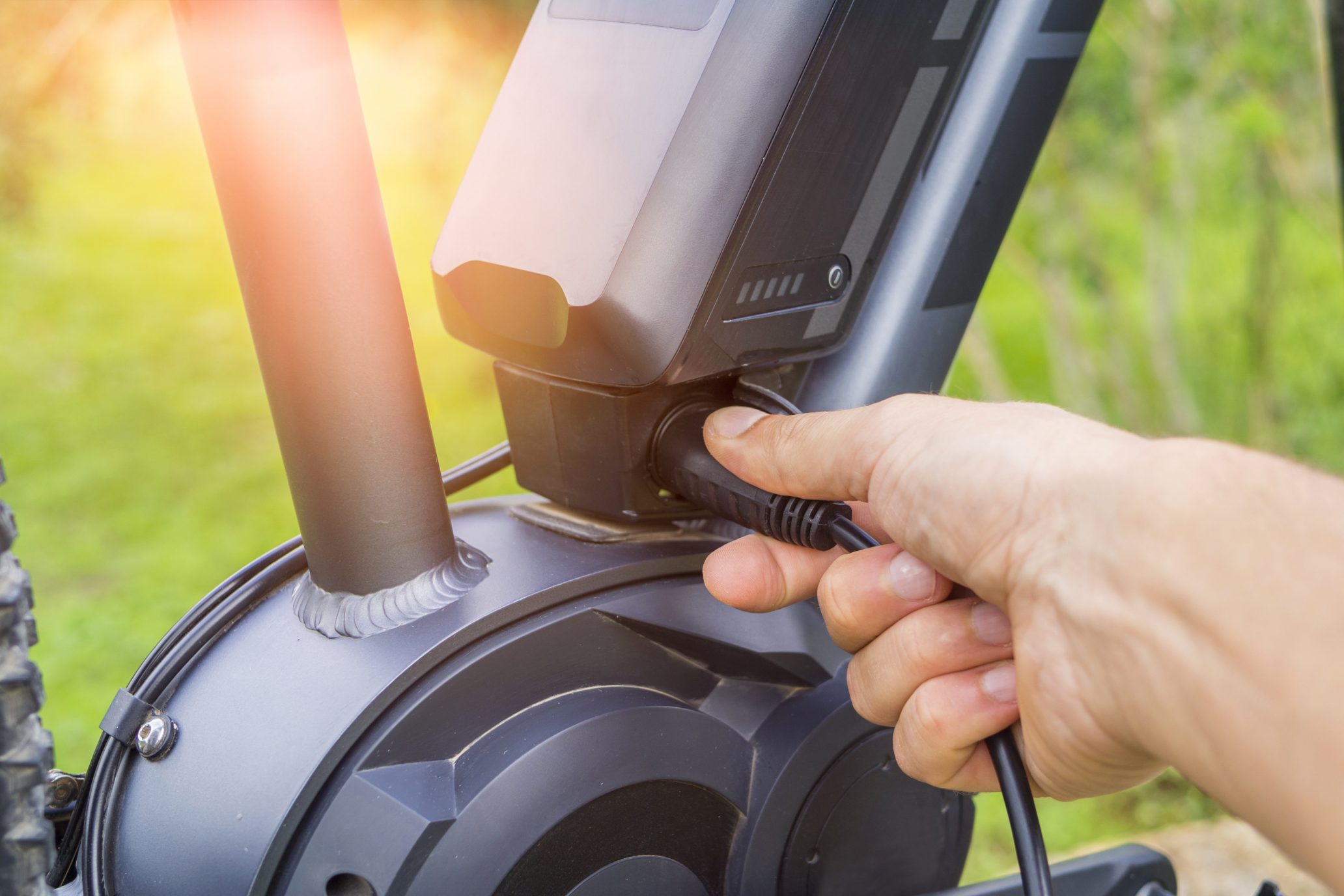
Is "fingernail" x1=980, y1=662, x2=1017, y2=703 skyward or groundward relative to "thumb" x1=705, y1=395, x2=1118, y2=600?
groundward

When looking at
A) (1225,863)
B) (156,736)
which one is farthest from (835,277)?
(1225,863)

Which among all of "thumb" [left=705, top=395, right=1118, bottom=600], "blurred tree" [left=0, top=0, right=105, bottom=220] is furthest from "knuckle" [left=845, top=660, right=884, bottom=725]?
"blurred tree" [left=0, top=0, right=105, bottom=220]

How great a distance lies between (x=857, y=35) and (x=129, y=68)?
198cm

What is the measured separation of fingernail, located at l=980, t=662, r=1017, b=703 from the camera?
66 centimetres

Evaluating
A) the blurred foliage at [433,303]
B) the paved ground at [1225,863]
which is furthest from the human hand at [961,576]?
the blurred foliage at [433,303]

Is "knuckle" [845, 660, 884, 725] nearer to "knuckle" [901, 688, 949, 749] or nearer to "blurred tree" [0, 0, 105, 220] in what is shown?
"knuckle" [901, 688, 949, 749]

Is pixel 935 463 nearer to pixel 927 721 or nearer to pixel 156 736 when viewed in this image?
pixel 927 721

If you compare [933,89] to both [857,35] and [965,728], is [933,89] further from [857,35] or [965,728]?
[965,728]

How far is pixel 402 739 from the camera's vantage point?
0.62m

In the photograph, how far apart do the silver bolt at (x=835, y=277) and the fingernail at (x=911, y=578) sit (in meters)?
0.20

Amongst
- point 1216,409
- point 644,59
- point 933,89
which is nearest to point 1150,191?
point 1216,409

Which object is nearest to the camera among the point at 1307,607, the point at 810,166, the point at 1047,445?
the point at 1307,607

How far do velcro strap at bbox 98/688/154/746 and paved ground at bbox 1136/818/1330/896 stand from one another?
1498 mm

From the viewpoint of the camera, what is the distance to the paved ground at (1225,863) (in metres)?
1.66
